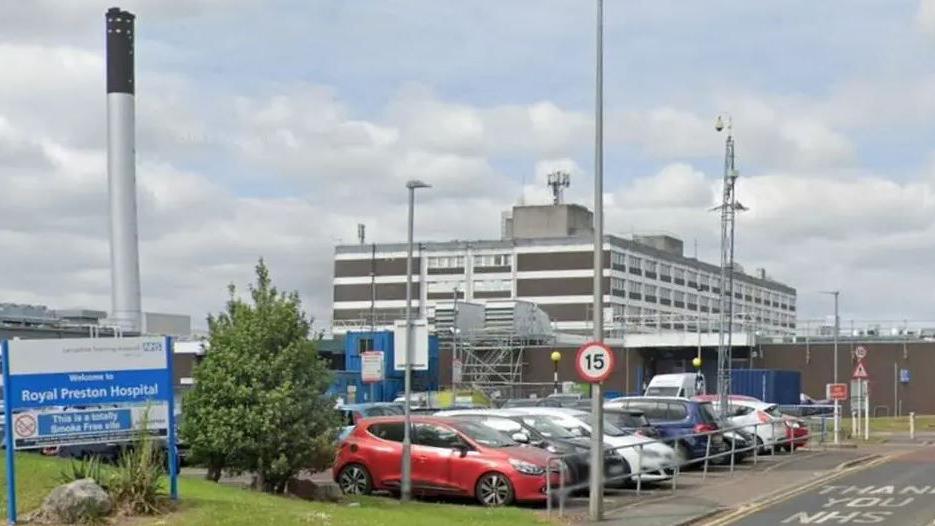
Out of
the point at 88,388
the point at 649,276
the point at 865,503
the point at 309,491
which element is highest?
the point at 649,276

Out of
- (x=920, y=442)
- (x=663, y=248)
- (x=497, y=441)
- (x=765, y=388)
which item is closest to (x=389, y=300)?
(x=663, y=248)

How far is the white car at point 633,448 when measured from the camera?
24406mm

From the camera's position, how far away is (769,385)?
60.1 m

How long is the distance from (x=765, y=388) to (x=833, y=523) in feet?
138

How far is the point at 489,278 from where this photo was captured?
118125 millimetres

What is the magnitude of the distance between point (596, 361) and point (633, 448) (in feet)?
20.6

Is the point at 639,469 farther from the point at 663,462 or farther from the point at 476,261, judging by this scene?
the point at 476,261

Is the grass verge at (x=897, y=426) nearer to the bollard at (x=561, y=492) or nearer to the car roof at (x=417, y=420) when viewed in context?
the car roof at (x=417, y=420)

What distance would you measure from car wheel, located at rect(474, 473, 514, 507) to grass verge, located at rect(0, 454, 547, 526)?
2.24ft

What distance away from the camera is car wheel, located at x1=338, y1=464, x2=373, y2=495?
22.3m

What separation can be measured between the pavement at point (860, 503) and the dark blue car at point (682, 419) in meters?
3.22

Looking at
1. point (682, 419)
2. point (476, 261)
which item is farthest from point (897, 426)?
point (476, 261)

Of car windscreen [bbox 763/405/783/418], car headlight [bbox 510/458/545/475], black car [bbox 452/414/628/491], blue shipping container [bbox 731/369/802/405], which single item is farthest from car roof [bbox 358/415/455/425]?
blue shipping container [bbox 731/369/802/405]

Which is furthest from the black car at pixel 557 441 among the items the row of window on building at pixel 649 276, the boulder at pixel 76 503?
the row of window on building at pixel 649 276
